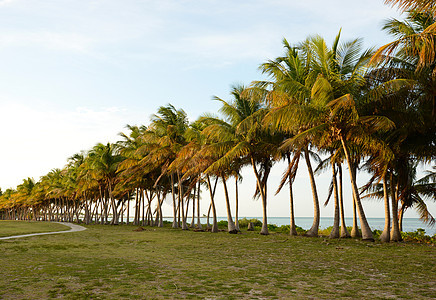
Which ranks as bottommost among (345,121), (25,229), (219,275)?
(25,229)

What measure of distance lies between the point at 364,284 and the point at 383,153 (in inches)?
368

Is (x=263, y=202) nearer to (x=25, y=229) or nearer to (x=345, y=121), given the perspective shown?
(x=345, y=121)

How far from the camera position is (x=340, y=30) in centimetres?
1767

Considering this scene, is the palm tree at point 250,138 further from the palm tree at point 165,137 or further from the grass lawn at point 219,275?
the grass lawn at point 219,275

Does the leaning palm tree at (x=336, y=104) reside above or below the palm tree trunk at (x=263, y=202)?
above

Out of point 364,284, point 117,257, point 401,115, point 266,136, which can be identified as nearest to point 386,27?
point 401,115

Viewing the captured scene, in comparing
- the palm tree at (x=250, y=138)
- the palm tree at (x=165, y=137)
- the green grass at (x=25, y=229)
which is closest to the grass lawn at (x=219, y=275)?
the palm tree at (x=250, y=138)

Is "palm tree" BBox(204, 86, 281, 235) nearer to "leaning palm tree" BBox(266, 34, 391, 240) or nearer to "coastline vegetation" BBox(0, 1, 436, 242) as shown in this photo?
"coastline vegetation" BBox(0, 1, 436, 242)

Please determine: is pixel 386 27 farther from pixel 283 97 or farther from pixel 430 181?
pixel 430 181

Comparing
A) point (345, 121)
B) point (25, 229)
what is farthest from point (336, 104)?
point (25, 229)

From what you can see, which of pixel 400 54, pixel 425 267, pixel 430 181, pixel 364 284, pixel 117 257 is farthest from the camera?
pixel 430 181

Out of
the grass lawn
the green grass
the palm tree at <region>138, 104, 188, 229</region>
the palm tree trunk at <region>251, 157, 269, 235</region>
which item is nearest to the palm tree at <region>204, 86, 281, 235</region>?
the palm tree trunk at <region>251, 157, 269, 235</region>

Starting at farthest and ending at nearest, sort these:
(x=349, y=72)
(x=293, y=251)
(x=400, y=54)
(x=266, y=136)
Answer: (x=266, y=136) < (x=349, y=72) < (x=400, y=54) < (x=293, y=251)

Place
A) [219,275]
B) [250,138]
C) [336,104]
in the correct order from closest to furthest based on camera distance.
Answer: [219,275]
[336,104]
[250,138]
